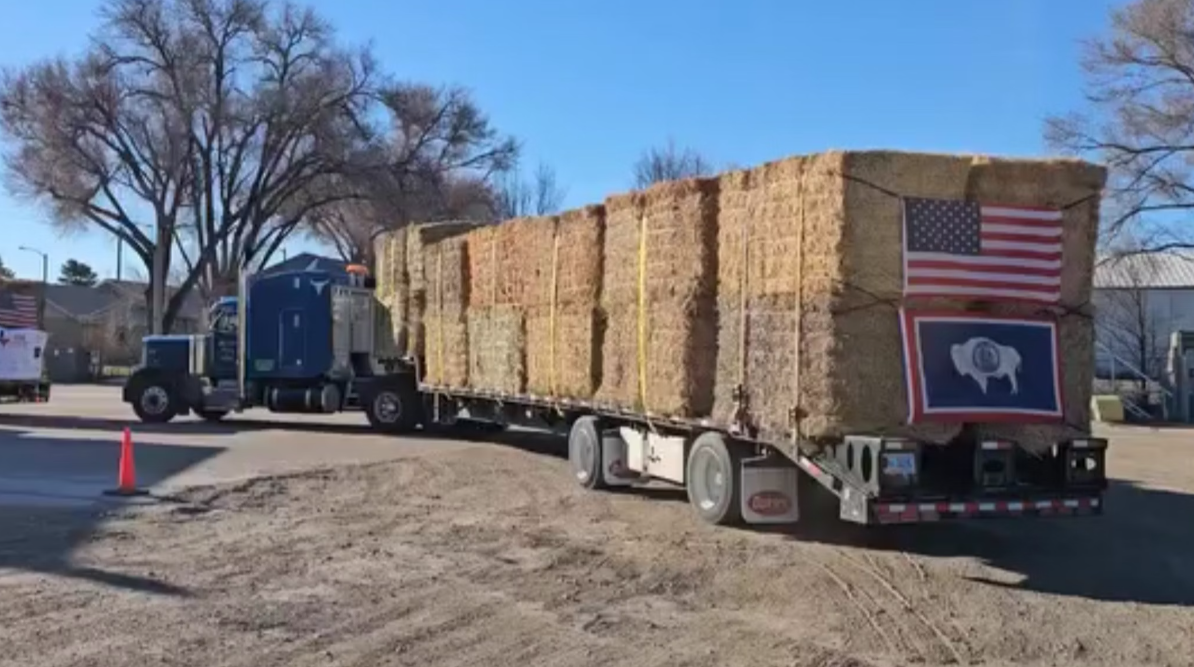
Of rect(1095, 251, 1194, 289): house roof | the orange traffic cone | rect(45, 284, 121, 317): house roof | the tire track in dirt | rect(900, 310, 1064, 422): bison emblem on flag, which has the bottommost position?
the tire track in dirt

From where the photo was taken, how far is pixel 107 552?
1028cm

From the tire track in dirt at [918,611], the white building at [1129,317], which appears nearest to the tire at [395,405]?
the tire track in dirt at [918,611]

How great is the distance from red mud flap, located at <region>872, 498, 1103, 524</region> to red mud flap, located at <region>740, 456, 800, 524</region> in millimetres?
1378

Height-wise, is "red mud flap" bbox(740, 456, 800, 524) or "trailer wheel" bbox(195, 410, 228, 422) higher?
"trailer wheel" bbox(195, 410, 228, 422)

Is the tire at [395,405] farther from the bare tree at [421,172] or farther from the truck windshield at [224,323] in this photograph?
the bare tree at [421,172]

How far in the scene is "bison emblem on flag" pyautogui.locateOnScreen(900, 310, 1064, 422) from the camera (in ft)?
32.6

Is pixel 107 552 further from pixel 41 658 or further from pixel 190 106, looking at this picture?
pixel 190 106

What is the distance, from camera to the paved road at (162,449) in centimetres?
1524

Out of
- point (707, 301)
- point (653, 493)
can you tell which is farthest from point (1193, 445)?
point (707, 301)

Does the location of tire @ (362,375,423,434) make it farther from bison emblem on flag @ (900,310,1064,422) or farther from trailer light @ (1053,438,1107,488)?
trailer light @ (1053,438,1107,488)

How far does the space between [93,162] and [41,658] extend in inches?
1864

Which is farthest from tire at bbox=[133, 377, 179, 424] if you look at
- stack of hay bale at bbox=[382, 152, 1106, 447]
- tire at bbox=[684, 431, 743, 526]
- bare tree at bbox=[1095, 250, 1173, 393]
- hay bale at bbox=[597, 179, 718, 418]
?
bare tree at bbox=[1095, 250, 1173, 393]

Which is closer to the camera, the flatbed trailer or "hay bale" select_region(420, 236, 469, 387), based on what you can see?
the flatbed trailer

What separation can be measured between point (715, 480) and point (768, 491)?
0.84m
